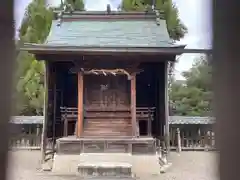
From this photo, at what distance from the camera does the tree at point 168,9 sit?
1274 cm

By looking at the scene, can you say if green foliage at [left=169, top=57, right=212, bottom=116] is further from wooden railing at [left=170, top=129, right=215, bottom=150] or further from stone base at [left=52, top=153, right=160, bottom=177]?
stone base at [left=52, top=153, right=160, bottom=177]

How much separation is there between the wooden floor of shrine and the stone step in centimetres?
87

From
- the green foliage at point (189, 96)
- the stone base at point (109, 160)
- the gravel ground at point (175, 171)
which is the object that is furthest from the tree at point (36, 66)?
the green foliage at point (189, 96)

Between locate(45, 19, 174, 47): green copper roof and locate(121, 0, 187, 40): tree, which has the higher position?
locate(121, 0, 187, 40): tree

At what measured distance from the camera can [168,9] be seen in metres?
12.8

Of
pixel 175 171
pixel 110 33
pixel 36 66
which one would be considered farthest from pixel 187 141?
pixel 36 66

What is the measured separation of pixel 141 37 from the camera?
8578 millimetres

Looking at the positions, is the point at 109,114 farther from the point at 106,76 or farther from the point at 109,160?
the point at 109,160

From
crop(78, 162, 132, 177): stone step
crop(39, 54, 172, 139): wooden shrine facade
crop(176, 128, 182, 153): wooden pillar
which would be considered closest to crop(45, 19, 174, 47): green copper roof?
crop(39, 54, 172, 139): wooden shrine facade

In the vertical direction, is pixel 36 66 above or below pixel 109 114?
above

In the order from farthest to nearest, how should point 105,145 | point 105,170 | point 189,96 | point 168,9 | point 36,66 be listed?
point 168,9 → point 189,96 → point 36,66 → point 105,145 → point 105,170

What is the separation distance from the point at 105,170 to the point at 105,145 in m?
1.05

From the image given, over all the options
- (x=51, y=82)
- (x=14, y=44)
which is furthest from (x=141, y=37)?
(x=14, y=44)

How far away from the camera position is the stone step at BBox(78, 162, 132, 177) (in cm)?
642
